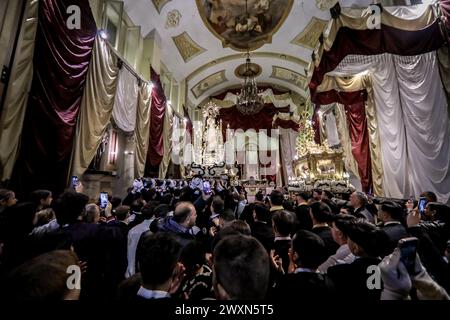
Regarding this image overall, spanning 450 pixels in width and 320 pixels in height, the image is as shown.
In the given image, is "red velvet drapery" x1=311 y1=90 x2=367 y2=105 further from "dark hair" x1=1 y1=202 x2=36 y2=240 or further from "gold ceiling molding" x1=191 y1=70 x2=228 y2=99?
"gold ceiling molding" x1=191 y1=70 x2=228 y2=99

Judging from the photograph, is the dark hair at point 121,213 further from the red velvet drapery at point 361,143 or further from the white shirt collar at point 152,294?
the red velvet drapery at point 361,143

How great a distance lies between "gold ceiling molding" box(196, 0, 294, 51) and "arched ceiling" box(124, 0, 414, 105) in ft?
0.19

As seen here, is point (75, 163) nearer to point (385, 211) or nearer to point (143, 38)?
point (385, 211)

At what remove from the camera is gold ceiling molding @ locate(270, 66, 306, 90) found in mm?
13091

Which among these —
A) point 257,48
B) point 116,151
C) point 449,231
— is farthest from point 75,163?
point 257,48

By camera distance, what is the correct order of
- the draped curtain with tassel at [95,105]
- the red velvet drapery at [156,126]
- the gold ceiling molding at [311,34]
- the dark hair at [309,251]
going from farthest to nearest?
the gold ceiling molding at [311,34], the red velvet drapery at [156,126], the draped curtain with tassel at [95,105], the dark hair at [309,251]

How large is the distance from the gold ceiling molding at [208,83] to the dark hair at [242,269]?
13.5 m

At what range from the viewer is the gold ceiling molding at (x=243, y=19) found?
8.60 meters

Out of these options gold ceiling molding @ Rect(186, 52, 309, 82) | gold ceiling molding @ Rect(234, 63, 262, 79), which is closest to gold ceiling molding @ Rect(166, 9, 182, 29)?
gold ceiling molding @ Rect(186, 52, 309, 82)

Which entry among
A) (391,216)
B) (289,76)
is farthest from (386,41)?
(289,76)

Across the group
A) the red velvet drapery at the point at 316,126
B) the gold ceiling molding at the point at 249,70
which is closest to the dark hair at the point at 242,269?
the red velvet drapery at the point at 316,126

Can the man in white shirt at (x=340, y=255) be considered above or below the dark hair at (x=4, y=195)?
below

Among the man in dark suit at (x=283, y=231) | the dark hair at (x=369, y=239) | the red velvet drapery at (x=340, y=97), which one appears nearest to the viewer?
the dark hair at (x=369, y=239)
